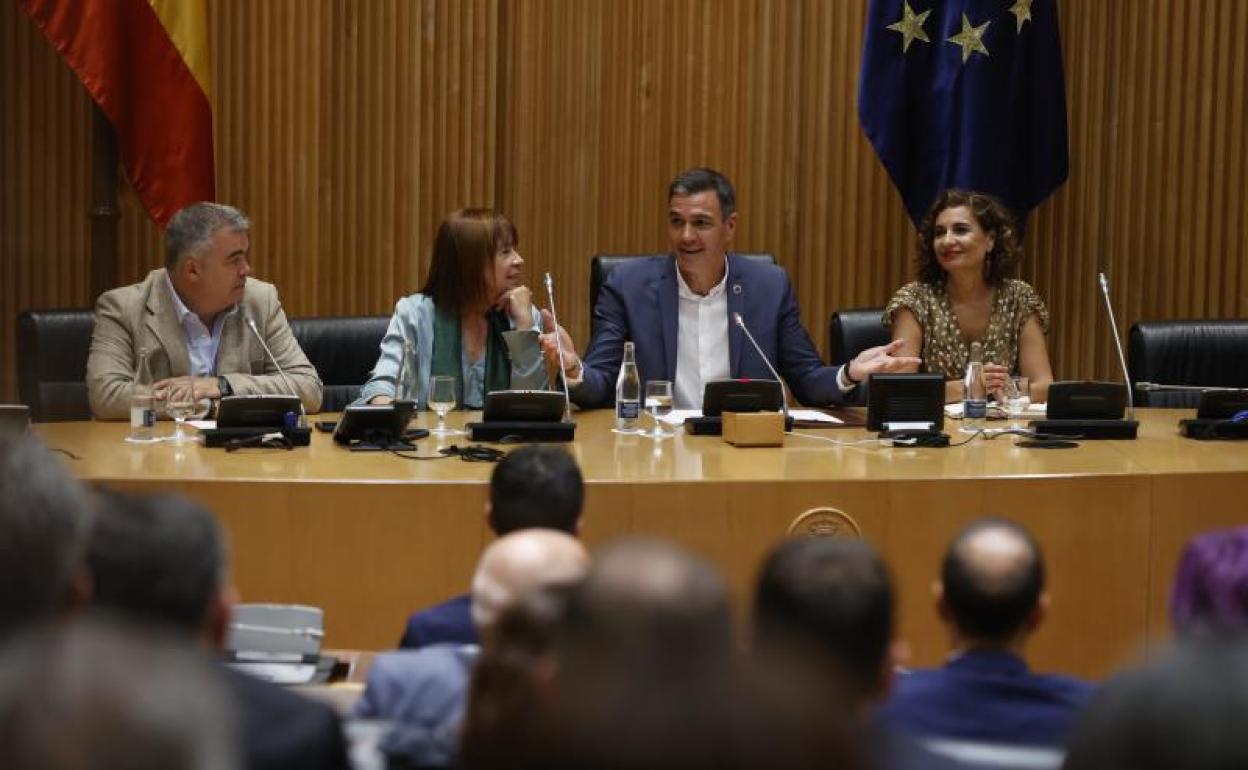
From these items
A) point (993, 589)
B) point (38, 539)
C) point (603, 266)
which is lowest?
point (993, 589)

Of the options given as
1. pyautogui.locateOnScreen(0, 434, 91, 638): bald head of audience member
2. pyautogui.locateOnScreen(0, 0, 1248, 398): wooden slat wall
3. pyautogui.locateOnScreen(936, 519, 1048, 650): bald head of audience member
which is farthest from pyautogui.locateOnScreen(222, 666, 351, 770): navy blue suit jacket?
pyautogui.locateOnScreen(0, 0, 1248, 398): wooden slat wall

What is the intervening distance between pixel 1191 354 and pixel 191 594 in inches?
163

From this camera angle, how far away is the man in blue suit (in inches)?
211

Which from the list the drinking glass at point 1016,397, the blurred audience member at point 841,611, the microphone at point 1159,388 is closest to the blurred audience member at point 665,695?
the blurred audience member at point 841,611

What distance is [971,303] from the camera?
5547 mm

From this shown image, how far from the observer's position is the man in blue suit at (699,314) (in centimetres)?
Answer: 536

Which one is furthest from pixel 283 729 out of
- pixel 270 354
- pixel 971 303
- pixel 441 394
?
pixel 971 303

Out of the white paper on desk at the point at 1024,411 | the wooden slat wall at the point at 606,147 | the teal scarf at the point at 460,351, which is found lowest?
the white paper on desk at the point at 1024,411

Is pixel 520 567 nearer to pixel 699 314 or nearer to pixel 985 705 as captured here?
pixel 985 705

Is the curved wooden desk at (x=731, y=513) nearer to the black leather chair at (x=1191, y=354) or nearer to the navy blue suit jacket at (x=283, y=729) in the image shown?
the black leather chair at (x=1191, y=354)

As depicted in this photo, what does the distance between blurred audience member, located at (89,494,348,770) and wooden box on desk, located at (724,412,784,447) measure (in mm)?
2483

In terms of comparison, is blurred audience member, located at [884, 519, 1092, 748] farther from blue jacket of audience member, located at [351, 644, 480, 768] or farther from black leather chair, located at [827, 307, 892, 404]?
black leather chair, located at [827, 307, 892, 404]

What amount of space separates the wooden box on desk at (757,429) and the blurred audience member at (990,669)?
199 cm

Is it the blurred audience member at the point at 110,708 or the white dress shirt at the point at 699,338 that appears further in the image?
the white dress shirt at the point at 699,338
